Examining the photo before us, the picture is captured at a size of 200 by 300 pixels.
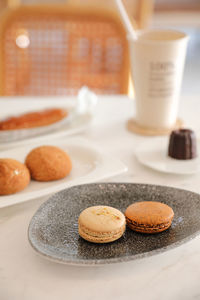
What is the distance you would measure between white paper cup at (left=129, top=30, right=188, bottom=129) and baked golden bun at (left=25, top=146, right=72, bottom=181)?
A: 1.07 feet

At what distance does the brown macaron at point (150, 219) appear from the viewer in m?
0.56

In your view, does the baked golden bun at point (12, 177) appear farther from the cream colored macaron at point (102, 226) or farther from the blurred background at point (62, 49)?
the blurred background at point (62, 49)

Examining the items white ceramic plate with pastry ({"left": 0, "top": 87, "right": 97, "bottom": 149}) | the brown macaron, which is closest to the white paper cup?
white ceramic plate with pastry ({"left": 0, "top": 87, "right": 97, "bottom": 149})

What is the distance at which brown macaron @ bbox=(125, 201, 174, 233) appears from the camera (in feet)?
1.84

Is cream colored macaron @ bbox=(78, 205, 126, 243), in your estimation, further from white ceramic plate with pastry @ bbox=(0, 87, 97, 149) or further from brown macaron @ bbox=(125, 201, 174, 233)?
white ceramic plate with pastry @ bbox=(0, 87, 97, 149)

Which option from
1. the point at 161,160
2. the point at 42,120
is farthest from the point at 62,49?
the point at 161,160

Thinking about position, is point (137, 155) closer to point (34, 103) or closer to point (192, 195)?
point (192, 195)

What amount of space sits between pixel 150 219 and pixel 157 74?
48cm

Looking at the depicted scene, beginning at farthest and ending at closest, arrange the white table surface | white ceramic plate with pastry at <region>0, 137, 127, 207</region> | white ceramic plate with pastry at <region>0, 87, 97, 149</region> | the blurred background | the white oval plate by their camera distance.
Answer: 1. the blurred background
2. white ceramic plate with pastry at <region>0, 87, 97, 149</region>
3. the white oval plate
4. white ceramic plate with pastry at <region>0, 137, 127, 207</region>
5. the white table surface

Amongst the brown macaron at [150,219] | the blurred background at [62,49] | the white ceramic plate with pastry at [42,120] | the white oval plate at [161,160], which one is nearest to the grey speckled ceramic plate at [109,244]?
the brown macaron at [150,219]

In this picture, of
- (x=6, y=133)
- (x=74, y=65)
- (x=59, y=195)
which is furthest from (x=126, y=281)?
(x=74, y=65)

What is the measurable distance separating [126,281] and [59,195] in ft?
0.61

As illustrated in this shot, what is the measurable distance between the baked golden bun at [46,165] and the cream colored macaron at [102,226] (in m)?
0.18

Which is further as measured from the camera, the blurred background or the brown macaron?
the blurred background
